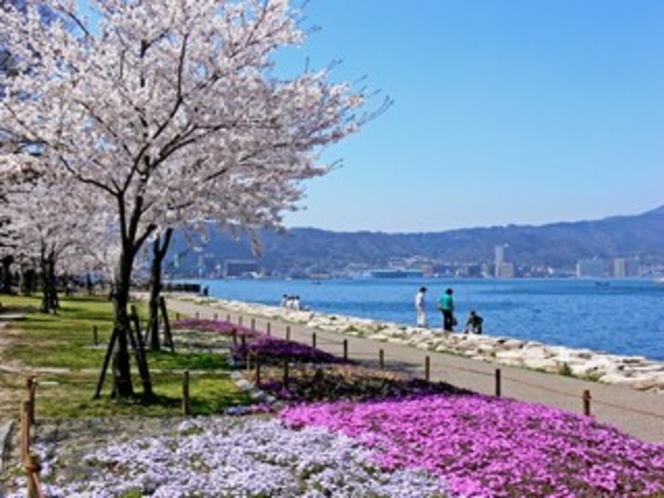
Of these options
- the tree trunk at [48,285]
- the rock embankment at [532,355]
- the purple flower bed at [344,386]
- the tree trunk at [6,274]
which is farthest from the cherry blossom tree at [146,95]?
the tree trunk at [6,274]

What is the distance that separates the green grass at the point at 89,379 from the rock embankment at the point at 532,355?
10341 mm

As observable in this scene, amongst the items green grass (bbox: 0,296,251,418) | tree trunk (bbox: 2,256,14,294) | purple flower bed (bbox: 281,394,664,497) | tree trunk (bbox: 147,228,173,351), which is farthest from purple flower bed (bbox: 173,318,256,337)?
tree trunk (bbox: 2,256,14,294)

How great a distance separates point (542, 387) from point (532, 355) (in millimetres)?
8003

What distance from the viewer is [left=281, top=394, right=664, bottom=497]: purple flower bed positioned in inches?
400

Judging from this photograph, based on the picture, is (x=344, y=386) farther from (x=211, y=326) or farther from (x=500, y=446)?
(x=211, y=326)

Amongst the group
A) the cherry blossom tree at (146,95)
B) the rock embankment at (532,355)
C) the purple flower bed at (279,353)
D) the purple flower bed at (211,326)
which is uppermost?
the cherry blossom tree at (146,95)

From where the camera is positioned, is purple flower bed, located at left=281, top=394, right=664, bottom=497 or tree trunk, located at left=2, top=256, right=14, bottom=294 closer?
purple flower bed, located at left=281, top=394, right=664, bottom=497

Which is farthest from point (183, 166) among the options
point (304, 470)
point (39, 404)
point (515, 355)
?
point (515, 355)

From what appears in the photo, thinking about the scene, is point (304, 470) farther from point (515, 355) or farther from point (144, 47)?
point (515, 355)

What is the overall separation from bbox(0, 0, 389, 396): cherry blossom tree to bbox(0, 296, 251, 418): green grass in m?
1.21

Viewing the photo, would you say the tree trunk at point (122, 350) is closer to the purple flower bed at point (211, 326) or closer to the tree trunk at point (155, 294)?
the tree trunk at point (155, 294)

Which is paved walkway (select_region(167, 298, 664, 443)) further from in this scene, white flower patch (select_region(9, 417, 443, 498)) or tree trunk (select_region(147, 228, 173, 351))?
tree trunk (select_region(147, 228, 173, 351))

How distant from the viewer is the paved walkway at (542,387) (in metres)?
16.2

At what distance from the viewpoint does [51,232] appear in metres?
46.7
